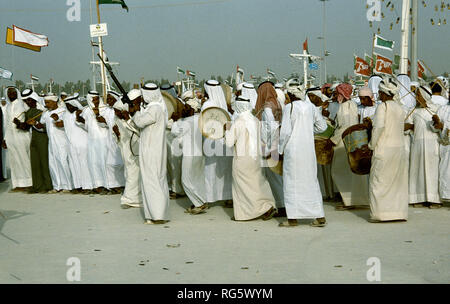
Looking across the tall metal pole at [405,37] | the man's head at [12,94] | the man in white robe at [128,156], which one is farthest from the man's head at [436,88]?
the man's head at [12,94]

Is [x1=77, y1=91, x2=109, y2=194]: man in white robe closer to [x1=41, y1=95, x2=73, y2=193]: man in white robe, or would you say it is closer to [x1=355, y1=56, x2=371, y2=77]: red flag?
[x1=41, y1=95, x2=73, y2=193]: man in white robe

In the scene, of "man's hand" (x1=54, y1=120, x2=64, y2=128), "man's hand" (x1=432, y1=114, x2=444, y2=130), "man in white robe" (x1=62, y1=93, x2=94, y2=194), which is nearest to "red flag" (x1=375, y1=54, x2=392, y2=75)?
"man's hand" (x1=432, y1=114, x2=444, y2=130)

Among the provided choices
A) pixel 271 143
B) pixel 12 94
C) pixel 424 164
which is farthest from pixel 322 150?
pixel 12 94

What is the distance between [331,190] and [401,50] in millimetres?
6805

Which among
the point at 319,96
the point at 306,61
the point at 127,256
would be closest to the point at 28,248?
the point at 127,256

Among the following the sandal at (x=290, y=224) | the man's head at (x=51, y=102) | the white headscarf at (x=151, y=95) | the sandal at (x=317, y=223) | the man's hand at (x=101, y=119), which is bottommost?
the sandal at (x=290, y=224)

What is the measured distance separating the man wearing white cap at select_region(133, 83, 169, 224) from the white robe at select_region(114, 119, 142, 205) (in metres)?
1.20

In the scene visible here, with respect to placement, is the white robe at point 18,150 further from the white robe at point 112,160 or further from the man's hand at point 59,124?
the white robe at point 112,160

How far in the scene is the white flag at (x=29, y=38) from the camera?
12.7 m

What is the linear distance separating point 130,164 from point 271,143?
2.61 meters

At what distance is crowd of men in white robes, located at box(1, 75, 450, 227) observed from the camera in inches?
267

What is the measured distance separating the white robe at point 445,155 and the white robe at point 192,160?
3.56 meters

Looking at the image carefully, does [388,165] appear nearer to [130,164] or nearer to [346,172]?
[346,172]

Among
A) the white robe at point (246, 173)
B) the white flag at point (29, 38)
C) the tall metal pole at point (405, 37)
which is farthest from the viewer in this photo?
the tall metal pole at point (405, 37)
